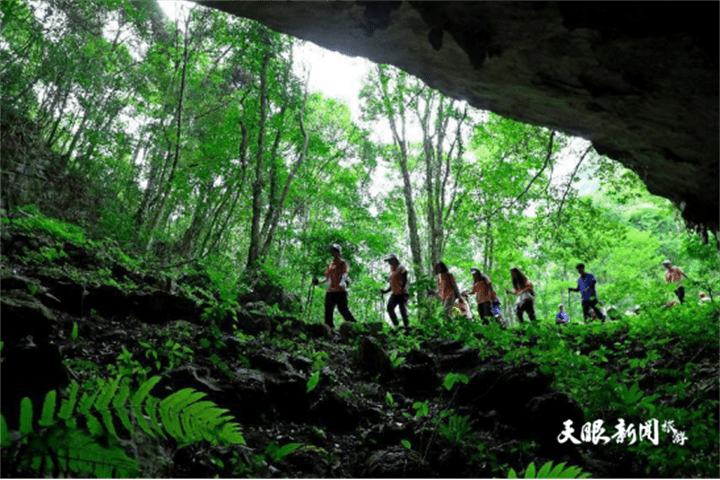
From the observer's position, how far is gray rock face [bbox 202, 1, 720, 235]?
2482 mm

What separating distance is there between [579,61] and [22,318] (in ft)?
17.6

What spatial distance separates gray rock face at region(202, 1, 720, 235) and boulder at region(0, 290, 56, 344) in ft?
11.3

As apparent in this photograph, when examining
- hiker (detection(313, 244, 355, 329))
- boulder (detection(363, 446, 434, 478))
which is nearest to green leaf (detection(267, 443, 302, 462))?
boulder (detection(363, 446, 434, 478))

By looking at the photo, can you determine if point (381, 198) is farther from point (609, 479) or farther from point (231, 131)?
point (609, 479)

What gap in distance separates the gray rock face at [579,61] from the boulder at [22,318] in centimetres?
346

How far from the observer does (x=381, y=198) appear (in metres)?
22.5

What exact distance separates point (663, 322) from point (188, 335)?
304 inches

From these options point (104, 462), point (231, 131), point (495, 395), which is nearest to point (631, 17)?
point (104, 462)

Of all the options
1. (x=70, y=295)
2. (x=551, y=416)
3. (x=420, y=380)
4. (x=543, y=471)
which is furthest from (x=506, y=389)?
(x=70, y=295)

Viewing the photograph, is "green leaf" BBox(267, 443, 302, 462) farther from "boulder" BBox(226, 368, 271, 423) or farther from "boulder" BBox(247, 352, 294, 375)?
"boulder" BBox(247, 352, 294, 375)

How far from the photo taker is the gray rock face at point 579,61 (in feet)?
8.14

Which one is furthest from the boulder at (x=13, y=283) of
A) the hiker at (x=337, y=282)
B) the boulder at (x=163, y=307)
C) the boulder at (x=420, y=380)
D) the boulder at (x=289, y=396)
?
the hiker at (x=337, y=282)

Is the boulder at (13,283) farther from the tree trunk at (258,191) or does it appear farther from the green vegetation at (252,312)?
the tree trunk at (258,191)

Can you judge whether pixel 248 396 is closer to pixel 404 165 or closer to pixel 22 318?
pixel 22 318
